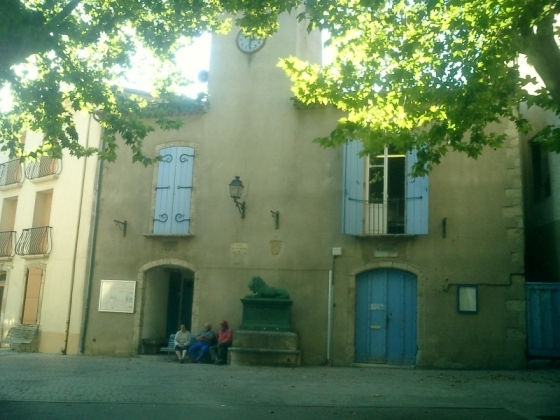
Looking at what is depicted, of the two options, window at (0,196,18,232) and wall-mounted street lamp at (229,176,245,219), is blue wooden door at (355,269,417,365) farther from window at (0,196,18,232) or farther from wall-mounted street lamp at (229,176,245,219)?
window at (0,196,18,232)

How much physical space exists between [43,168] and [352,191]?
10068 millimetres

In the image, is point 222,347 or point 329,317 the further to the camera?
point 329,317

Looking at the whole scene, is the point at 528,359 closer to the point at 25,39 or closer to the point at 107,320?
the point at 107,320

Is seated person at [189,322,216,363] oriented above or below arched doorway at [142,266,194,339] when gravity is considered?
below

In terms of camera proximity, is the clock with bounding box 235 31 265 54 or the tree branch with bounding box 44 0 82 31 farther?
the clock with bounding box 235 31 265 54

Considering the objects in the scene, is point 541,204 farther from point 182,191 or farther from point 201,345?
point 182,191

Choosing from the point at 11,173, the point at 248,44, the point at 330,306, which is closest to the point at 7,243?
the point at 11,173

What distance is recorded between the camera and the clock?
16.3m

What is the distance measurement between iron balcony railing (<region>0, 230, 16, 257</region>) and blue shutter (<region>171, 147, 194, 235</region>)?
7.15 metres

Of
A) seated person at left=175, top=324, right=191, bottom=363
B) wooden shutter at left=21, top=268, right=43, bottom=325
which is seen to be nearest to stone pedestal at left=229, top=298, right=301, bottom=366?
seated person at left=175, top=324, right=191, bottom=363

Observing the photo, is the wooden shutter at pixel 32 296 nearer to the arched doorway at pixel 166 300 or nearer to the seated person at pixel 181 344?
the arched doorway at pixel 166 300

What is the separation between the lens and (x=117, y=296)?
15.9 metres

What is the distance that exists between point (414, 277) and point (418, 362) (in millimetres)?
1874

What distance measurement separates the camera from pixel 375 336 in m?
14.2
